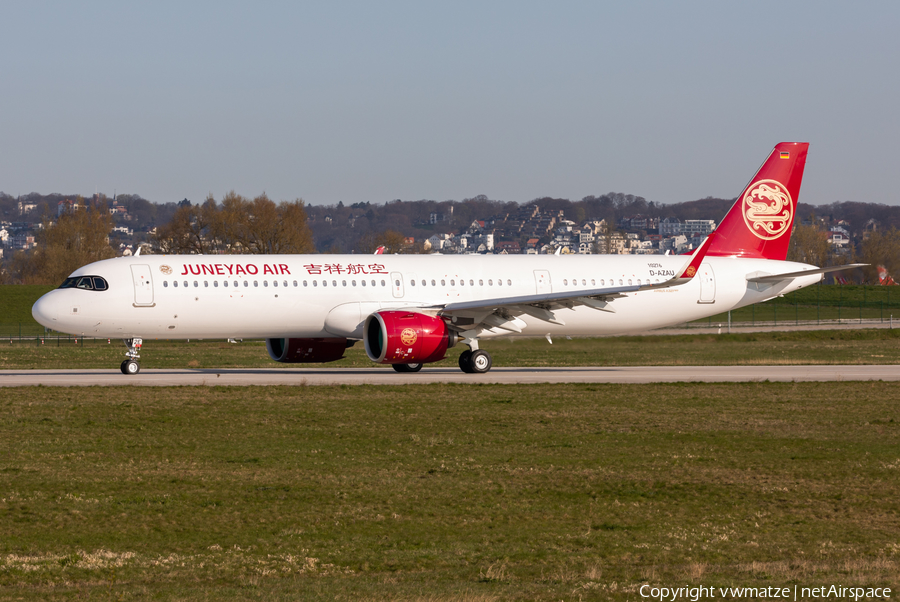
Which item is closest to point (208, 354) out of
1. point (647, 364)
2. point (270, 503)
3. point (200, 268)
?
point (200, 268)

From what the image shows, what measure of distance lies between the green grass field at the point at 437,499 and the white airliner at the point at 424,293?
26.3 ft

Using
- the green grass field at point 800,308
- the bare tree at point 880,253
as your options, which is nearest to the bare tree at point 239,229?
the green grass field at point 800,308

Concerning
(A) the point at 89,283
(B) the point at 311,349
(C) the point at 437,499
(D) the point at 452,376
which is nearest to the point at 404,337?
(D) the point at 452,376

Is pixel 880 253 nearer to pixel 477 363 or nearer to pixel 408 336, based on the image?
pixel 477 363

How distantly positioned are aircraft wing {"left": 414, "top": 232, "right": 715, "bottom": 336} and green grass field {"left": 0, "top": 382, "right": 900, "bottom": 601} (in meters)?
8.72

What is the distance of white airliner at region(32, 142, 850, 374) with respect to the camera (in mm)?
31406

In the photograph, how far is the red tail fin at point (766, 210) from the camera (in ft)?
124

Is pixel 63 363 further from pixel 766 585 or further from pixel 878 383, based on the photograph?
pixel 766 585

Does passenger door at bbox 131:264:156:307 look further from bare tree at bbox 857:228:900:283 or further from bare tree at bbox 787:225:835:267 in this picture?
bare tree at bbox 787:225:835:267

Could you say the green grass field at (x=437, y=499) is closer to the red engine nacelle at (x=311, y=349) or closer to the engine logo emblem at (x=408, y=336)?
the engine logo emblem at (x=408, y=336)

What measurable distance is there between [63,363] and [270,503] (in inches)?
1277

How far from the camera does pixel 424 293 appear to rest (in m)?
34.1

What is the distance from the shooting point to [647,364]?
40.5 m

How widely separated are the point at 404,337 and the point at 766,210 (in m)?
15.6
